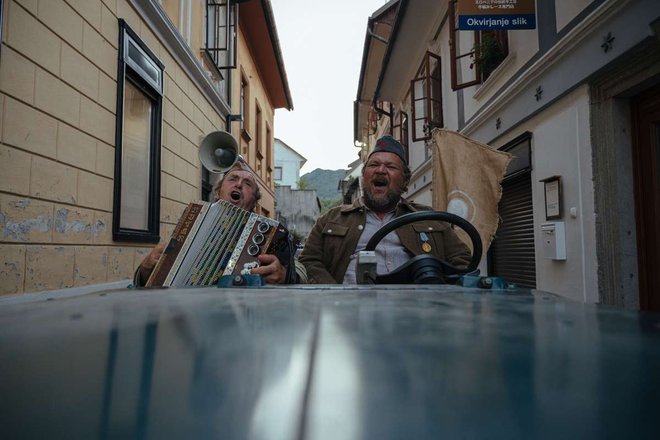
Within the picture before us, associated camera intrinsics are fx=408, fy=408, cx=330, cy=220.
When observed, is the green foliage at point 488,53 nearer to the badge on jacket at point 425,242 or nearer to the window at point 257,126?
the badge on jacket at point 425,242

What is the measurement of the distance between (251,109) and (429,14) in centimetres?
476

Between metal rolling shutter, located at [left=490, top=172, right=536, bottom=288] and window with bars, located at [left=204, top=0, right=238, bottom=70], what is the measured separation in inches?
187

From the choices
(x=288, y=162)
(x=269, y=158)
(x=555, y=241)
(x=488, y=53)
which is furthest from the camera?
(x=288, y=162)

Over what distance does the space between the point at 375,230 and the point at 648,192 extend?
2.50 meters

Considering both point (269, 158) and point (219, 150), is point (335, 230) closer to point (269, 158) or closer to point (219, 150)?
point (219, 150)

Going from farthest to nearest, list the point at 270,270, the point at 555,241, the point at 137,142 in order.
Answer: the point at 137,142, the point at 555,241, the point at 270,270

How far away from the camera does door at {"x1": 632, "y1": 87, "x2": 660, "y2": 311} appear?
3.31 meters

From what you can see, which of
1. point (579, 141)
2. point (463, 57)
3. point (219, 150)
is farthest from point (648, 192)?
point (463, 57)

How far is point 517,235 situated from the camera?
5.49 m

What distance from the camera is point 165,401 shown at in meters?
0.38

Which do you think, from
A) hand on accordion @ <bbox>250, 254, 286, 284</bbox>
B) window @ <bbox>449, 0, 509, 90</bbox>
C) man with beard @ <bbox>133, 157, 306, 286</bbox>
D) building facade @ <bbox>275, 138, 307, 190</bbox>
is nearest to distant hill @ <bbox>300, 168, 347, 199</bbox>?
building facade @ <bbox>275, 138, 307, 190</bbox>

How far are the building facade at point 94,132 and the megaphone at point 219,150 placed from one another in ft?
2.56

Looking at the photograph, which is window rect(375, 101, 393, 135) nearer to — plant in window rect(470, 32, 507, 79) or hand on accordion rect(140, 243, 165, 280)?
plant in window rect(470, 32, 507, 79)

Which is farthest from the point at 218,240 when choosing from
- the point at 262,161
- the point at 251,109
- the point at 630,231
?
the point at 262,161
